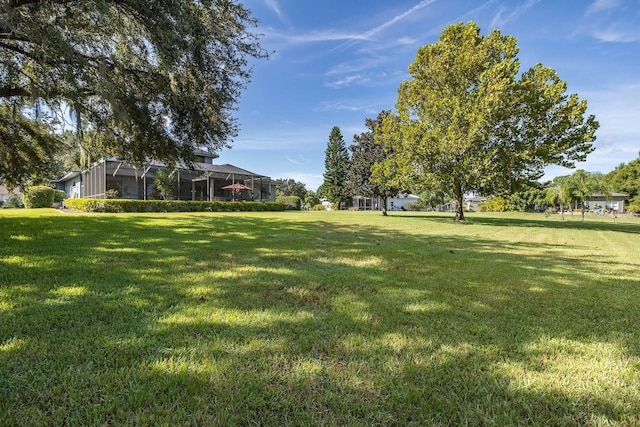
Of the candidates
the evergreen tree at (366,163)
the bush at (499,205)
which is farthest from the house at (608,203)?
the evergreen tree at (366,163)

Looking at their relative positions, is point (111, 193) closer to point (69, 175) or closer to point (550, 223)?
point (69, 175)

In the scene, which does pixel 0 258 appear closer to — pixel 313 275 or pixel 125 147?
pixel 313 275

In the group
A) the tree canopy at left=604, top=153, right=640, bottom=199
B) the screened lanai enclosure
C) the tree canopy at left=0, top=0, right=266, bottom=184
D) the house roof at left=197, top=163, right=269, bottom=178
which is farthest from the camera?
the tree canopy at left=604, top=153, right=640, bottom=199

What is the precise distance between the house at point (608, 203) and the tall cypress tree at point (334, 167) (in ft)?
125

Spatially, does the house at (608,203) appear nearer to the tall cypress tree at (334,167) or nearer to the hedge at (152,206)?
the tall cypress tree at (334,167)

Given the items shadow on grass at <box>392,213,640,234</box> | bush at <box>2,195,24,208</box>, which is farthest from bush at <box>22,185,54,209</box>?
shadow on grass at <box>392,213,640,234</box>

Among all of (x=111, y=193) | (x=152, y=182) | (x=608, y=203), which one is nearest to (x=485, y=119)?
(x=111, y=193)

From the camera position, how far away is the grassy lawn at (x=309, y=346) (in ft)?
5.18

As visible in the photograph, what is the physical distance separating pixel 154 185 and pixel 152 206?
7120mm

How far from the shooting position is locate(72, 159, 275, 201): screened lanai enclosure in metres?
23.6

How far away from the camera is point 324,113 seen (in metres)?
27.2

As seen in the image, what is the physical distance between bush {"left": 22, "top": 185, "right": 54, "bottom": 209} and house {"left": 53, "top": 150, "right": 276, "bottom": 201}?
2.46 metres

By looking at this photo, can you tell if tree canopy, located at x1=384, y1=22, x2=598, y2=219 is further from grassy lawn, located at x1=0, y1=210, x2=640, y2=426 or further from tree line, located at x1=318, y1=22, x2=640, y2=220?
grassy lawn, located at x1=0, y1=210, x2=640, y2=426

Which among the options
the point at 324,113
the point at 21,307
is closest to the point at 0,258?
the point at 21,307
